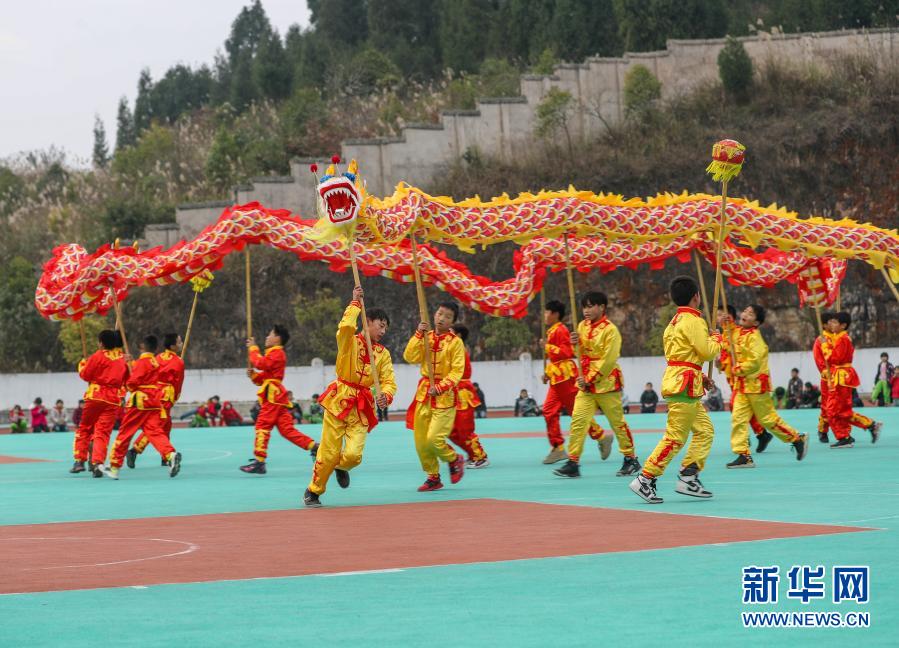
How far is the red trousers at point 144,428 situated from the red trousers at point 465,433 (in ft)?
11.7

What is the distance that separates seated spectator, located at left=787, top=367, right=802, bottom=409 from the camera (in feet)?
108

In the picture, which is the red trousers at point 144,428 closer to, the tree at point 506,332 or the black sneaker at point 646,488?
the black sneaker at point 646,488

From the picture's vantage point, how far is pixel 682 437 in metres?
12.0

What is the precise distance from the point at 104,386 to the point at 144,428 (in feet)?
2.57

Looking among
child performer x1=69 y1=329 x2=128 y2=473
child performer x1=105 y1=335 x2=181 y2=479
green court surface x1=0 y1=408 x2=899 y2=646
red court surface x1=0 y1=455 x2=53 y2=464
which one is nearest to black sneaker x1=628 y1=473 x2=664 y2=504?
green court surface x1=0 y1=408 x2=899 y2=646

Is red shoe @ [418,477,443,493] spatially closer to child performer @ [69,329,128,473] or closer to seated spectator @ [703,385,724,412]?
child performer @ [69,329,128,473]

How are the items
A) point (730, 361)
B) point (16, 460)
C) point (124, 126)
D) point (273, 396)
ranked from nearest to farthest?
point (730, 361) → point (273, 396) → point (16, 460) → point (124, 126)

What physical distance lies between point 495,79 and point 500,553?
43.6 m

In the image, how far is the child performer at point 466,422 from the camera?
17359 millimetres

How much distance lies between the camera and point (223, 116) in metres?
62.6

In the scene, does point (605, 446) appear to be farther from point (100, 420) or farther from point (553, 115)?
point (553, 115)

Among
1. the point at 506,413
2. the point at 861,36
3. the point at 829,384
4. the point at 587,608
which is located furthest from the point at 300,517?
the point at 861,36

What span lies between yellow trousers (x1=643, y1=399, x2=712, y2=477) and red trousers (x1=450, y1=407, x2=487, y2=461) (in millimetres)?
5350

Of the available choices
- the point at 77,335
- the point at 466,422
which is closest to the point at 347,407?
the point at 466,422
